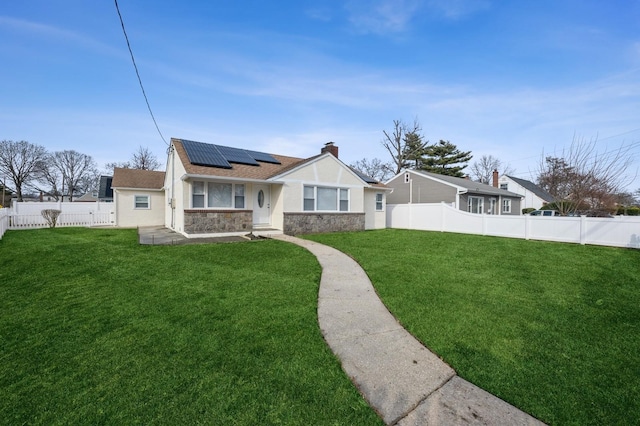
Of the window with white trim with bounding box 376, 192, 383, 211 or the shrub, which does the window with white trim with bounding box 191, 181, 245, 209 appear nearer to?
the window with white trim with bounding box 376, 192, 383, 211

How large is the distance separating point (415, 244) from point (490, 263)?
133 inches

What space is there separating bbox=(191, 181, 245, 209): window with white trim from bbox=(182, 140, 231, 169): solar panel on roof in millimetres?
947

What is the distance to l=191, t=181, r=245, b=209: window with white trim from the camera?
463 inches

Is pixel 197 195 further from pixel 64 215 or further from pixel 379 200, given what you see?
pixel 64 215

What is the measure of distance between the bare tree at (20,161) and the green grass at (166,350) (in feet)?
173

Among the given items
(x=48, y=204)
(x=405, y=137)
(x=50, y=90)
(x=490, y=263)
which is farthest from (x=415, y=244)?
(x=405, y=137)

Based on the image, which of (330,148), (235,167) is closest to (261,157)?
(235,167)

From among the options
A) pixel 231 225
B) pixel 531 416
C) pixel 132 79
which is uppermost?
pixel 132 79

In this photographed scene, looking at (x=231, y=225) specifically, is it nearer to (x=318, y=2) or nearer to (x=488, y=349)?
(x=318, y=2)

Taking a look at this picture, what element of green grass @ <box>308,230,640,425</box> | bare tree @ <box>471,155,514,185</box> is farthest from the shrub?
bare tree @ <box>471,155,514,185</box>

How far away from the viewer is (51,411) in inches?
92.7

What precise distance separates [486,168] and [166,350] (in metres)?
54.7

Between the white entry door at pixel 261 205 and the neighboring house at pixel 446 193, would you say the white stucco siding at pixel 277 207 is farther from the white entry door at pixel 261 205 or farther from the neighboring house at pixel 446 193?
the neighboring house at pixel 446 193

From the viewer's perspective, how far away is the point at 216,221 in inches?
473
